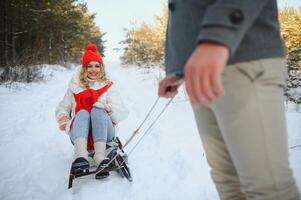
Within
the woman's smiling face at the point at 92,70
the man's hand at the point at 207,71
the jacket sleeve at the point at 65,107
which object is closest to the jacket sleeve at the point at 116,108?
the woman's smiling face at the point at 92,70

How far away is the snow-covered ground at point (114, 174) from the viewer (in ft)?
8.23

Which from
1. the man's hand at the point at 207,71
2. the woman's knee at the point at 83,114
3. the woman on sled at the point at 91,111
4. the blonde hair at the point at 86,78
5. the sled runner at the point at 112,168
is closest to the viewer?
the man's hand at the point at 207,71

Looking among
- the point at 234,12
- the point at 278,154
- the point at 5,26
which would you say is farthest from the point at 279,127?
the point at 5,26

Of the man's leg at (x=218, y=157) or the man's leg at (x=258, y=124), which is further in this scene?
the man's leg at (x=218, y=157)

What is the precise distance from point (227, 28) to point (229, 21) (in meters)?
A: 0.02

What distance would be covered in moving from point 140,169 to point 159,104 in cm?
356

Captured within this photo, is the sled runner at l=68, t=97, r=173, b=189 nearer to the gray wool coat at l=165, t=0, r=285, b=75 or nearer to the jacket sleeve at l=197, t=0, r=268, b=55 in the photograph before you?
the gray wool coat at l=165, t=0, r=285, b=75

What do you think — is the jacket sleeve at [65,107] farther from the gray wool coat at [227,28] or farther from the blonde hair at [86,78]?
the gray wool coat at [227,28]

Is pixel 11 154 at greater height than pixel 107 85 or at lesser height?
lesser

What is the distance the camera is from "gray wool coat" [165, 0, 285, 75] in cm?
78

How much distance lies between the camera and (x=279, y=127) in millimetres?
873

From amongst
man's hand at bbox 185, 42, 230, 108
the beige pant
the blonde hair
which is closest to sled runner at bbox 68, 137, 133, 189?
the blonde hair

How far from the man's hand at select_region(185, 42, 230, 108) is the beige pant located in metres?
0.11

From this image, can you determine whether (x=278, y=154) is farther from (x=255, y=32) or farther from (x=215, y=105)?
(x=255, y=32)
